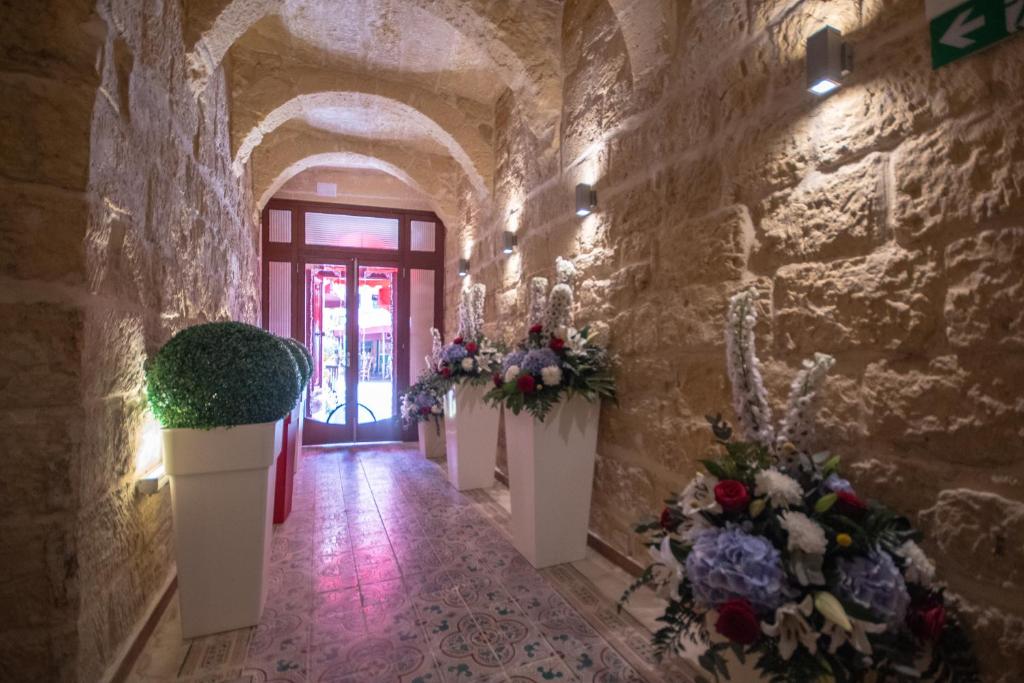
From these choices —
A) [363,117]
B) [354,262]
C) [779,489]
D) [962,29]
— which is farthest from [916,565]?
[354,262]

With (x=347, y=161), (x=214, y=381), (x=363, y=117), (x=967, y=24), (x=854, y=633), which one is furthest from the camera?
(x=347, y=161)

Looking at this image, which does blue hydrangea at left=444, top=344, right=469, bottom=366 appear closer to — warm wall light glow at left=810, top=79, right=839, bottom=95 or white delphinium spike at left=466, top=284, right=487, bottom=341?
white delphinium spike at left=466, top=284, right=487, bottom=341

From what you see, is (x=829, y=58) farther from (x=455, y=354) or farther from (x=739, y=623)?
(x=455, y=354)

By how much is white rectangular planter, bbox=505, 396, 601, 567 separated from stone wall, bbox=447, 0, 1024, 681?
13 centimetres

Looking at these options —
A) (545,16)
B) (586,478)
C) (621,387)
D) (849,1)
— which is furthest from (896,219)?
(545,16)

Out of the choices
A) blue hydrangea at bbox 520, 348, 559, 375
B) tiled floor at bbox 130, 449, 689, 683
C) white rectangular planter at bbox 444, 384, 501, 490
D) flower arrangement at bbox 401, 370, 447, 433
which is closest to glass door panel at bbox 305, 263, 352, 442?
flower arrangement at bbox 401, 370, 447, 433

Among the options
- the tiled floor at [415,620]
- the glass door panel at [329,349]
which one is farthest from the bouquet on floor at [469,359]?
the glass door panel at [329,349]

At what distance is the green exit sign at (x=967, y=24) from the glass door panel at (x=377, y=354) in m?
5.31

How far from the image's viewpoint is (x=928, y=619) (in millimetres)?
1084

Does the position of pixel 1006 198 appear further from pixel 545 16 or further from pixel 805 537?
pixel 545 16

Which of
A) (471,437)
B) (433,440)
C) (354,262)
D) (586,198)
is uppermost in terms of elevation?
(354,262)

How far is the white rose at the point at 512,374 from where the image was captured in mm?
2461

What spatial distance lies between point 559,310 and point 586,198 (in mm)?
650

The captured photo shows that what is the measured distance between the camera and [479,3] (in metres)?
2.88
